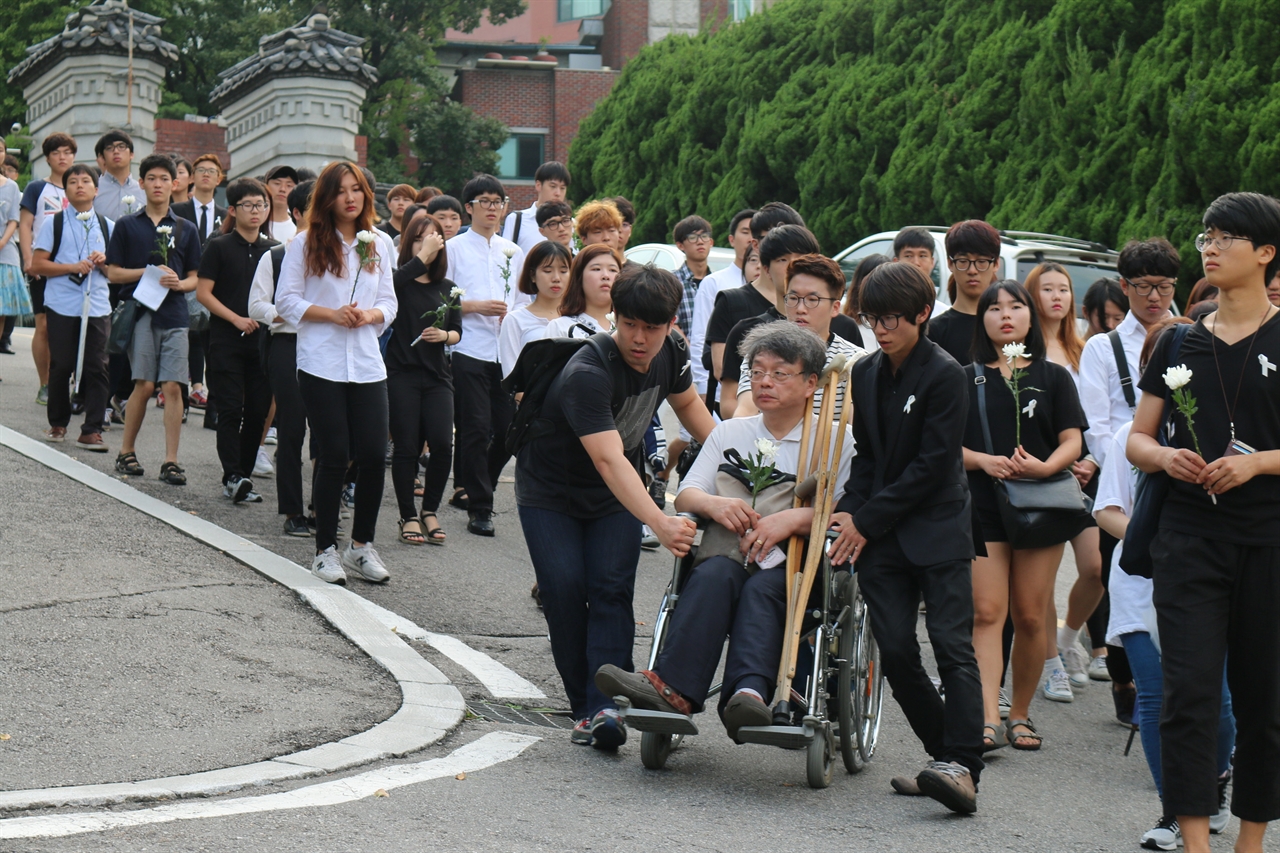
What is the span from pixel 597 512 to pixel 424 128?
40247 millimetres

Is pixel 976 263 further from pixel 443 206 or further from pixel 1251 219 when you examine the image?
pixel 443 206

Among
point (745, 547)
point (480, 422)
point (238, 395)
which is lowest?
point (745, 547)

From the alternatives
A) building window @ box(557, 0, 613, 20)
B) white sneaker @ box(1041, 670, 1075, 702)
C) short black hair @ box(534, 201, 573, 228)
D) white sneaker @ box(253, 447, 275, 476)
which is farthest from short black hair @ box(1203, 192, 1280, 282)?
building window @ box(557, 0, 613, 20)

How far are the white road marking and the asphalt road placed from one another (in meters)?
0.03

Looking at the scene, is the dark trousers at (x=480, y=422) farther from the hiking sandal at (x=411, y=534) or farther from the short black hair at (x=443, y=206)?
the short black hair at (x=443, y=206)

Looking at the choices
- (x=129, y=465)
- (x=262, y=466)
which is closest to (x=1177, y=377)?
(x=129, y=465)

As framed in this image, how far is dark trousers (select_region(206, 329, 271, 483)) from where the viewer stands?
10.1m

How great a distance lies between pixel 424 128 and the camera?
44938mm

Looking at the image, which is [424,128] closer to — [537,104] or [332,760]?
[537,104]

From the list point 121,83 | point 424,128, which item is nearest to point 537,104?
point 424,128

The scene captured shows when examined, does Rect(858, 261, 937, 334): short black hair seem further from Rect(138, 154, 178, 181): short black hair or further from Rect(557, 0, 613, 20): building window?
Rect(557, 0, 613, 20): building window

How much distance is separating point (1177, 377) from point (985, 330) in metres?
2.08

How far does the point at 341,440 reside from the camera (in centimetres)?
817

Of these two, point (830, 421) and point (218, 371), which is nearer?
point (830, 421)
